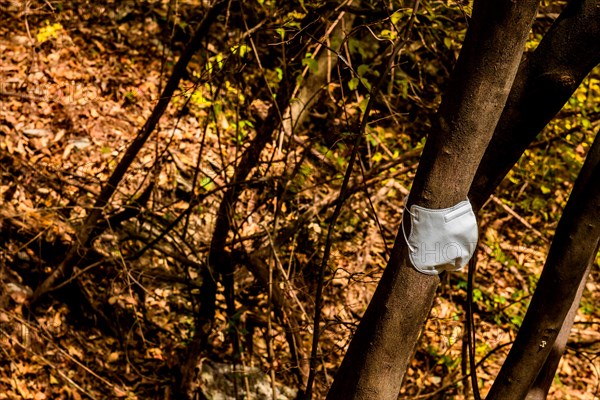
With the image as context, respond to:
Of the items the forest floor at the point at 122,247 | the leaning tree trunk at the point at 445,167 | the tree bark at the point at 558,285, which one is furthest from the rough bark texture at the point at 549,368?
the forest floor at the point at 122,247

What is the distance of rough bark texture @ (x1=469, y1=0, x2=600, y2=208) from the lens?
1.60m

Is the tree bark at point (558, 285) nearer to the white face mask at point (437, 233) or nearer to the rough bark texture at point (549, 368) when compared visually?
the rough bark texture at point (549, 368)

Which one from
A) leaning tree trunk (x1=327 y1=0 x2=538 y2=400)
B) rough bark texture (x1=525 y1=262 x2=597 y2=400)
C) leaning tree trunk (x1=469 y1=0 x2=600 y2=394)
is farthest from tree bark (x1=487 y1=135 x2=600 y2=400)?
leaning tree trunk (x1=327 y1=0 x2=538 y2=400)

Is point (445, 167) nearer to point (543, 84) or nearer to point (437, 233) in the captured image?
point (437, 233)

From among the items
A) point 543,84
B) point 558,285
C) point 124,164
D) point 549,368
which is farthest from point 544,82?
point 124,164

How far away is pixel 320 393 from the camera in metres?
4.26

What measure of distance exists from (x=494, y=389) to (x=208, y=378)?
256 cm

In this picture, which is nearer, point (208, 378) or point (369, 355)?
point (369, 355)

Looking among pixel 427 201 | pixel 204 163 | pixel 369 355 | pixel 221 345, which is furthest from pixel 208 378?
pixel 427 201

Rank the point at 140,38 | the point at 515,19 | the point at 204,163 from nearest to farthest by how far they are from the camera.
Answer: the point at 515,19 < the point at 204,163 < the point at 140,38

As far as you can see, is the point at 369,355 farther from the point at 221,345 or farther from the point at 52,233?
the point at 52,233

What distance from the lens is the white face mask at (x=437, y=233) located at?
1.61 m

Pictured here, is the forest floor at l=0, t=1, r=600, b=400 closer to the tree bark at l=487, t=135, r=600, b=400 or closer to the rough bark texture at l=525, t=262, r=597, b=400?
the rough bark texture at l=525, t=262, r=597, b=400

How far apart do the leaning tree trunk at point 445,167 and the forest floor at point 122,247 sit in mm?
1501
